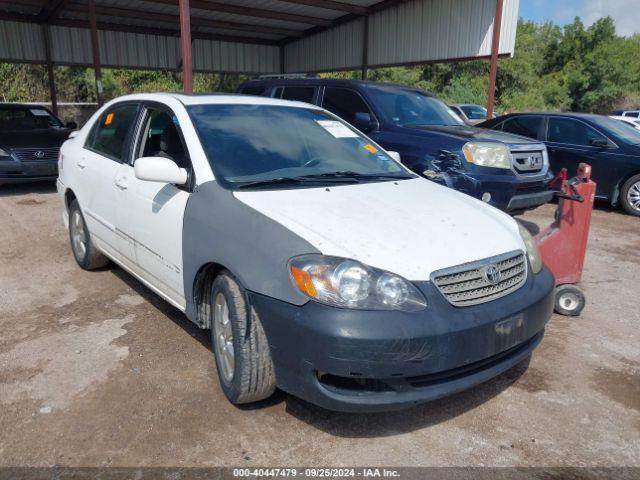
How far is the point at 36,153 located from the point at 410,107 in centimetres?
606

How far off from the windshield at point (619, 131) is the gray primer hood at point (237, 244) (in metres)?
7.62

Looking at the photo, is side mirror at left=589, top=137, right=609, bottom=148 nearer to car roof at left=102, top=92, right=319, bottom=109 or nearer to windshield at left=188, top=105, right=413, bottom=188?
windshield at left=188, top=105, right=413, bottom=188

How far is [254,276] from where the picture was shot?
2527mm

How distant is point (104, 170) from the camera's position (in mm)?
4203

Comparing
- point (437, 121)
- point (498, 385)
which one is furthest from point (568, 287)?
point (437, 121)

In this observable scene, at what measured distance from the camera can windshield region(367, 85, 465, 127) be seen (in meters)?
6.72

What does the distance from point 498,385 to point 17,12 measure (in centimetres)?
1632

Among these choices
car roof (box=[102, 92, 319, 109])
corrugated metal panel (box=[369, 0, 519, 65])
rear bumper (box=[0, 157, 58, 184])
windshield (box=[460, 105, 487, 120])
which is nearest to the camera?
car roof (box=[102, 92, 319, 109])

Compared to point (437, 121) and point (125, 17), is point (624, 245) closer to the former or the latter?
point (437, 121)

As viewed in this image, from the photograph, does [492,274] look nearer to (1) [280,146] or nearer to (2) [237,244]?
(2) [237,244]

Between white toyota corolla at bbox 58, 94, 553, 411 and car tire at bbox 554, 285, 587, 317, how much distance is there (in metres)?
1.26

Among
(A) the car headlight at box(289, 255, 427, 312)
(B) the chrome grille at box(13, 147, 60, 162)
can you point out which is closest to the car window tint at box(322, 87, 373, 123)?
(A) the car headlight at box(289, 255, 427, 312)

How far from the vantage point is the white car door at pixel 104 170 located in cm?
406

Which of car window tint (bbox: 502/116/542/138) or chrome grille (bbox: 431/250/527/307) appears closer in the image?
chrome grille (bbox: 431/250/527/307)
